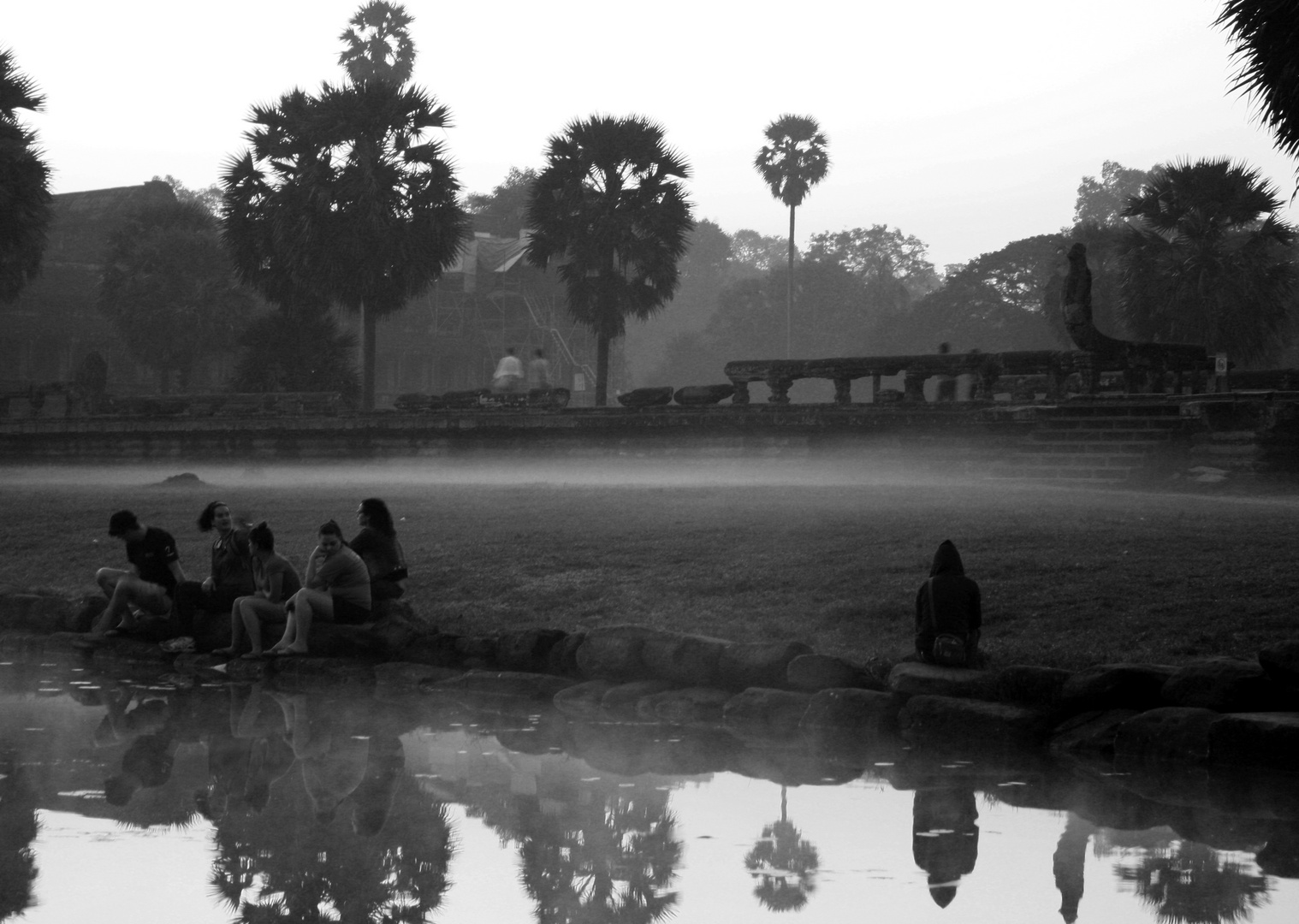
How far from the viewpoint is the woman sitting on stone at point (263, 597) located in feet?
34.8

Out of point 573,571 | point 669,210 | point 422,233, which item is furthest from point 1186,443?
point 422,233

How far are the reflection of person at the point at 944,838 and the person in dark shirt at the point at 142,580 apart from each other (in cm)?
706

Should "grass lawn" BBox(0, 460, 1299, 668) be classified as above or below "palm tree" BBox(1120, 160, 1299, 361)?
below

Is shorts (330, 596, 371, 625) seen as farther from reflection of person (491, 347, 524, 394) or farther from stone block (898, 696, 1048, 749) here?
reflection of person (491, 347, 524, 394)

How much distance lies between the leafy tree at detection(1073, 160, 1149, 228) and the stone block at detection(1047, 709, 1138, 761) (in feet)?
248

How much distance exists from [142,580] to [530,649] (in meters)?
3.76

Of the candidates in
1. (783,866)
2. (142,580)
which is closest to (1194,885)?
(783,866)

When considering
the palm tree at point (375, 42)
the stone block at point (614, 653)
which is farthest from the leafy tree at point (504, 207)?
the stone block at point (614, 653)

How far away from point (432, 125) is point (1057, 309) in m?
20.3

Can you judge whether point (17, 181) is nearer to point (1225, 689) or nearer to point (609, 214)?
point (609, 214)

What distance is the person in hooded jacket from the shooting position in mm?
8125

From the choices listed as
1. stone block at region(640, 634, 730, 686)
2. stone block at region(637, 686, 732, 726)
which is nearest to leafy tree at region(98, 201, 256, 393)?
stone block at region(640, 634, 730, 686)

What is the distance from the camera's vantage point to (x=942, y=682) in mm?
7887

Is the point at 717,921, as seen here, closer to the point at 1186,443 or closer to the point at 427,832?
the point at 427,832
